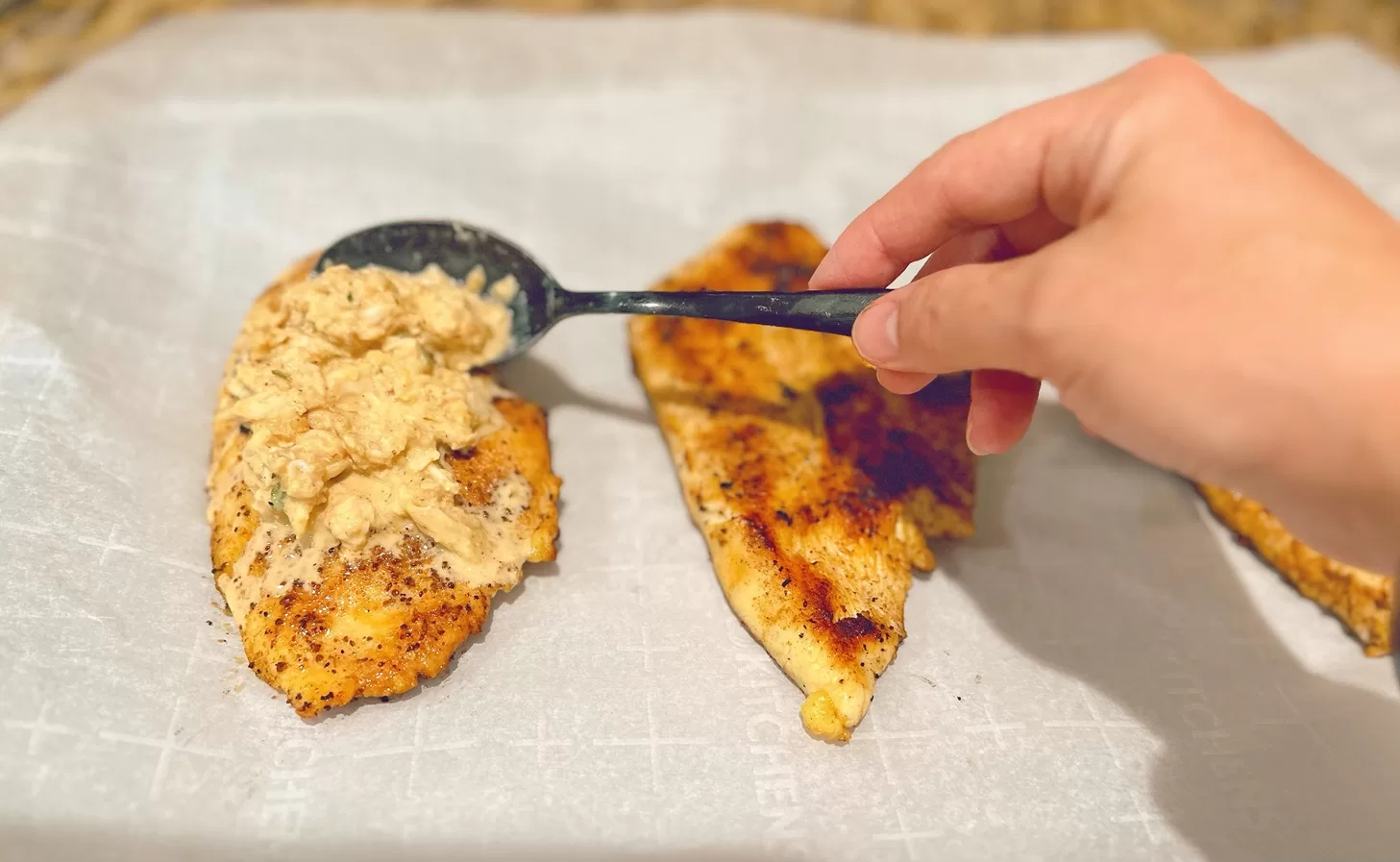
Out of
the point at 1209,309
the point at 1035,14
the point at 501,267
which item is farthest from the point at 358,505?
the point at 1035,14

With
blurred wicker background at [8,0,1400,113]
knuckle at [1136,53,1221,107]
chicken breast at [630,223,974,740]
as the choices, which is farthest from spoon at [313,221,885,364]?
blurred wicker background at [8,0,1400,113]

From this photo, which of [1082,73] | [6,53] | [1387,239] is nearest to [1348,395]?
[1387,239]

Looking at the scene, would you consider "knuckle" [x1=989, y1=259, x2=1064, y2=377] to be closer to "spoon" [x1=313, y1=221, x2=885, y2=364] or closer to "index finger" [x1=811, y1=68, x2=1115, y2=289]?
"index finger" [x1=811, y1=68, x2=1115, y2=289]

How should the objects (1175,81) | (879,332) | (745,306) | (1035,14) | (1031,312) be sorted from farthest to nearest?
(1035,14)
(745,306)
(879,332)
(1175,81)
(1031,312)

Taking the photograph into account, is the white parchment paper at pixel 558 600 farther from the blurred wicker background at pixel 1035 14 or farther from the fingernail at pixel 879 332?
the fingernail at pixel 879 332

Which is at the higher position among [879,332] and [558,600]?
[879,332]

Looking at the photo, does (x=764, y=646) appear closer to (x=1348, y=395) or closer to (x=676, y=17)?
(x=1348, y=395)

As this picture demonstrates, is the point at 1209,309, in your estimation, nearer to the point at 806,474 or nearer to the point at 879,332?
the point at 879,332
